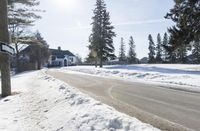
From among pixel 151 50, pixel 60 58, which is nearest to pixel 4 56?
pixel 151 50

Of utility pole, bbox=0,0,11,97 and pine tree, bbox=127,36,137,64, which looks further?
pine tree, bbox=127,36,137,64

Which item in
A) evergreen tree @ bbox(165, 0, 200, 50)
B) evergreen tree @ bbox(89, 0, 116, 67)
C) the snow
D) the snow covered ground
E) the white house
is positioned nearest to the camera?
the snow

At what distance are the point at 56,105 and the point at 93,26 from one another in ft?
161

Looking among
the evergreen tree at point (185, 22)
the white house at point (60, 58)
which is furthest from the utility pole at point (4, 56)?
the white house at point (60, 58)

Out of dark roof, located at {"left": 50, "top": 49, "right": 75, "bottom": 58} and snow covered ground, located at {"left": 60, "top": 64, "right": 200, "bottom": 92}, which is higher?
dark roof, located at {"left": 50, "top": 49, "right": 75, "bottom": 58}

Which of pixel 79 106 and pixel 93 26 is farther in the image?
pixel 93 26

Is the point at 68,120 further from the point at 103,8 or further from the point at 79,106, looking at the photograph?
the point at 103,8

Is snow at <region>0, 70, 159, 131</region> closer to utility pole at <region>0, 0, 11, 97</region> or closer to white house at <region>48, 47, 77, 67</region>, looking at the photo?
utility pole at <region>0, 0, 11, 97</region>

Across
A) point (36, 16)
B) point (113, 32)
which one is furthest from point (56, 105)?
point (113, 32)

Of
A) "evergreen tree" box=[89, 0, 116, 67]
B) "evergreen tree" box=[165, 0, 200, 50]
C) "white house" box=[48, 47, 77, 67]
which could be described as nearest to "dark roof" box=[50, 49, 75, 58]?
"white house" box=[48, 47, 77, 67]

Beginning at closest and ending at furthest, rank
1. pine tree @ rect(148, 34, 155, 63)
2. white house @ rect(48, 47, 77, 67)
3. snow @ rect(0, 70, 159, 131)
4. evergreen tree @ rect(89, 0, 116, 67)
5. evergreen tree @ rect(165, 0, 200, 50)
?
snow @ rect(0, 70, 159, 131), evergreen tree @ rect(165, 0, 200, 50), evergreen tree @ rect(89, 0, 116, 67), pine tree @ rect(148, 34, 155, 63), white house @ rect(48, 47, 77, 67)

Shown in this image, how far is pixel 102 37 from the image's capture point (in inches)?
2253

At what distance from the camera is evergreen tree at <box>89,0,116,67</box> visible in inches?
2226

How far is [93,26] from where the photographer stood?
191 ft
